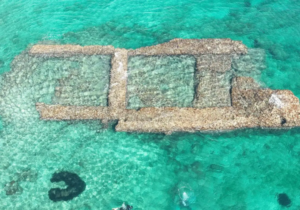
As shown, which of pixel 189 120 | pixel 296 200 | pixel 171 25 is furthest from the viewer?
pixel 171 25

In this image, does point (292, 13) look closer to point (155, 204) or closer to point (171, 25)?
point (171, 25)

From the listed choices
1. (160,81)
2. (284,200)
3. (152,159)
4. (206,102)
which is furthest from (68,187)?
(284,200)

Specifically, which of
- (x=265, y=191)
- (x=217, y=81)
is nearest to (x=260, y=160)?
(x=265, y=191)

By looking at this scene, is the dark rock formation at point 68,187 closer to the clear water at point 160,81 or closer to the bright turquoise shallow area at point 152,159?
the bright turquoise shallow area at point 152,159

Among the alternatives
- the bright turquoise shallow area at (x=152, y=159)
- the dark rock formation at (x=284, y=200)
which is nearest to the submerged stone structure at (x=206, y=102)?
the bright turquoise shallow area at (x=152, y=159)

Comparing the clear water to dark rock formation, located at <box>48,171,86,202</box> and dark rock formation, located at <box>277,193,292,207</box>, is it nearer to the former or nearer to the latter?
dark rock formation, located at <box>48,171,86,202</box>

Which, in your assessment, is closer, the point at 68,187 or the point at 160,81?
the point at 68,187

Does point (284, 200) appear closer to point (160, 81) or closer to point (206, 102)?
point (206, 102)
